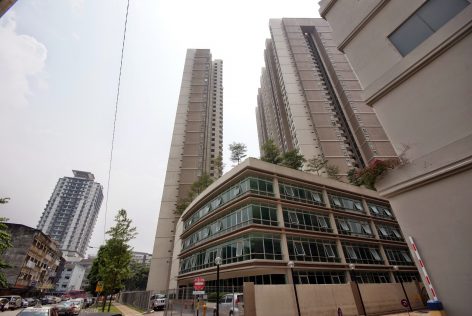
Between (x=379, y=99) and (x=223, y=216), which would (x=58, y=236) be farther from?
(x=379, y=99)

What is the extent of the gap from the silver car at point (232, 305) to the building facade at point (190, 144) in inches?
1005

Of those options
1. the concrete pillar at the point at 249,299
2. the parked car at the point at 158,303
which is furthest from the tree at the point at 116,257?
the concrete pillar at the point at 249,299

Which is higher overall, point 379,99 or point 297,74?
point 297,74

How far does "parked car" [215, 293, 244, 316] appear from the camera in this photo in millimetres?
16609

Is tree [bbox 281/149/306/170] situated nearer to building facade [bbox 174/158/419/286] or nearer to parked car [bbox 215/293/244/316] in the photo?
building facade [bbox 174/158/419/286]

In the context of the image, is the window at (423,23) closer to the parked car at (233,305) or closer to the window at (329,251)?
the parked car at (233,305)

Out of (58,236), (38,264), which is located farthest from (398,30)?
(58,236)

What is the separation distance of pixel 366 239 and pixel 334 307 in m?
14.6

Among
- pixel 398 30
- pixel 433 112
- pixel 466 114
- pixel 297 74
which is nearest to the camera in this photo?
pixel 466 114

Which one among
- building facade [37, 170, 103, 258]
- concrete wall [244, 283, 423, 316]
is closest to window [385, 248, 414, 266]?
concrete wall [244, 283, 423, 316]

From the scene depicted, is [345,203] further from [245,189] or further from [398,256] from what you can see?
[245,189]

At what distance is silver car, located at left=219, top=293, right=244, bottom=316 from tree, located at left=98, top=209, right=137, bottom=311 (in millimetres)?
18769

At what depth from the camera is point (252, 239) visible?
23422 millimetres

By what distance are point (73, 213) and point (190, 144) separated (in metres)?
137
